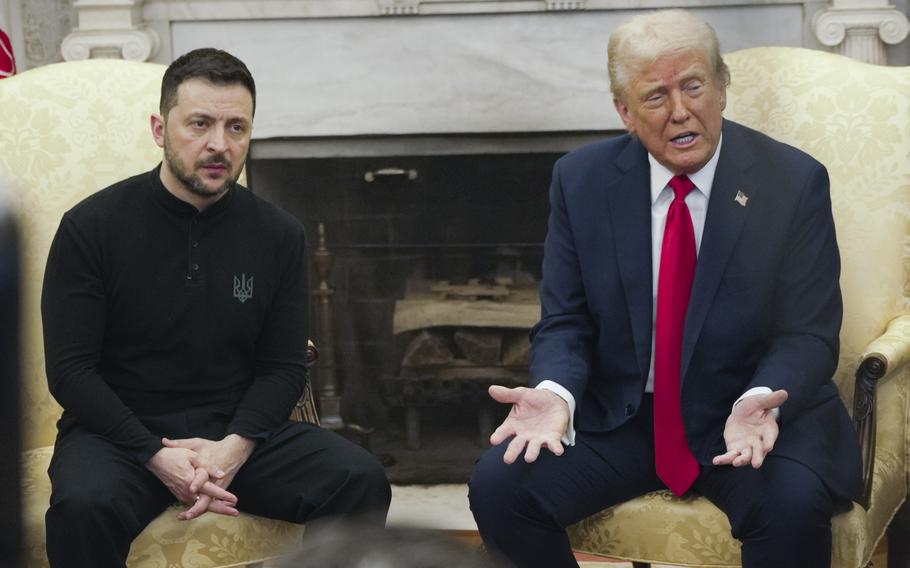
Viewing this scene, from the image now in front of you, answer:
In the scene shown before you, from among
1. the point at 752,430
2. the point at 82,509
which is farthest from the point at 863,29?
the point at 82,509

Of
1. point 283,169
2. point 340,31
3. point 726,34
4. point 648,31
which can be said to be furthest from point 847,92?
point 283,169

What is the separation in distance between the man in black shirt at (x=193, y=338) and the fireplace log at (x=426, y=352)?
1377 millimetres

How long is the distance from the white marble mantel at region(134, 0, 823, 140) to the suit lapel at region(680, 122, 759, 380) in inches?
51.1

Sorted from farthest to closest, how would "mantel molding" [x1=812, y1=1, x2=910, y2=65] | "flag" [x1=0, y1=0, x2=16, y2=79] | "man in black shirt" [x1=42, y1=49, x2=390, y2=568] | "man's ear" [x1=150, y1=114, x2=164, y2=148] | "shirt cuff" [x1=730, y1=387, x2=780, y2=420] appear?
1. "mantel molding" [x1=812, y1=1, x2=910, y2=65]
2. "flag" [x1=0, y1=0, x2=16, y2=79]
3. "man's ear" [x1=150, y1=114, x2=164, y2=148]
4. "man in black shirt" [x1=42, y1=49, x2=390, y2=568]
5. "shirt cuff" [x1=730, y1=387, x2=780, y2=420]

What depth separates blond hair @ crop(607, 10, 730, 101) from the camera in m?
2.03

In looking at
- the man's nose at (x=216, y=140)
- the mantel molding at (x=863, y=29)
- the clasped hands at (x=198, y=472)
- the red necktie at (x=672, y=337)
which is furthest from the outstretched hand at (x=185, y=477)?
the mantel molding at (x=863, y=29)

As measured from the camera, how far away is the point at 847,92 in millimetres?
2471

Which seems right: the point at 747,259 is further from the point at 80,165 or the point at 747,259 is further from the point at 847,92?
the point at 80,165

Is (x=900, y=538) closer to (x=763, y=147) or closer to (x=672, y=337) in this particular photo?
(x=672, y=337)

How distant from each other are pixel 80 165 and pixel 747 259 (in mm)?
1370

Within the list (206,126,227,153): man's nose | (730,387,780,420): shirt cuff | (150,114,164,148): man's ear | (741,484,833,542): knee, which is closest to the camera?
(741,484,833,542): knee

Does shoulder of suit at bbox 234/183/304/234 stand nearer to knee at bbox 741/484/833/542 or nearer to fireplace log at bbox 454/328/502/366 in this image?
knee at bbox 741/484/833/542

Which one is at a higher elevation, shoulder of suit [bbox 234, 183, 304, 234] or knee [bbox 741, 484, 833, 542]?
shoulder of suit [bbox 234, 183, 304, 234]

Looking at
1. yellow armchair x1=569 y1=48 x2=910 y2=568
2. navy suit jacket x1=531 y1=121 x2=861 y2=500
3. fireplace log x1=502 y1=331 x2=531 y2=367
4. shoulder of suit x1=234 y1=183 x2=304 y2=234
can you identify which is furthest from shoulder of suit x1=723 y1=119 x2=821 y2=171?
fireplace log x1=502 y1=331 x2=531 y2=367
